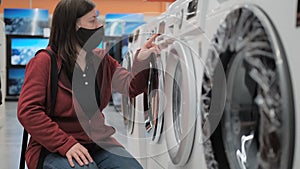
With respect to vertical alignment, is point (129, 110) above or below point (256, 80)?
below

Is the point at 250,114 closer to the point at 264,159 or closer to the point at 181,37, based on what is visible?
the point at 264,159

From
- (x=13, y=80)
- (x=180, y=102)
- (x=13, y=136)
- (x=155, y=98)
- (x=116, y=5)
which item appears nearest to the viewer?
(x=180, y=102)

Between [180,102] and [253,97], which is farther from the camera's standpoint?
[180,102]

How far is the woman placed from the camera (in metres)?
1.60

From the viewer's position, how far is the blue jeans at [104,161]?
1559mm

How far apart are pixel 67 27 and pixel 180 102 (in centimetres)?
56

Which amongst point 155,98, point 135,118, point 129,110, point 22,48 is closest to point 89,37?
point 155,98

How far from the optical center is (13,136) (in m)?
4.23

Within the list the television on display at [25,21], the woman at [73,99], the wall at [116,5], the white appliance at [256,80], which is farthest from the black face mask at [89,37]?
the wall at [116,5]

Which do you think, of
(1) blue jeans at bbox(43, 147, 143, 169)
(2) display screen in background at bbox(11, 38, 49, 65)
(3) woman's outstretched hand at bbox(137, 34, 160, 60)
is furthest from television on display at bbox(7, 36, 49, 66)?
(1) blue jeans at bbox(43, 147, 143, 169)

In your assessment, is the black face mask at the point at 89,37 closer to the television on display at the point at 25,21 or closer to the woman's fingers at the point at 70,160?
the woman's fingers at the point at 70,160

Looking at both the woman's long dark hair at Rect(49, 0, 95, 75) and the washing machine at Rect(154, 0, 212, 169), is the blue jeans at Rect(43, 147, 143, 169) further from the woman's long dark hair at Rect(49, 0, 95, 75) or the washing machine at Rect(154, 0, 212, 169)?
the woman's long dark hair at Rect(49, 0, 95, 75)

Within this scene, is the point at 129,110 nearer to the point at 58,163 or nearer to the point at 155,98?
the point at 155,98

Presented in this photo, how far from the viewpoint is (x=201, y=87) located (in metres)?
1.43
